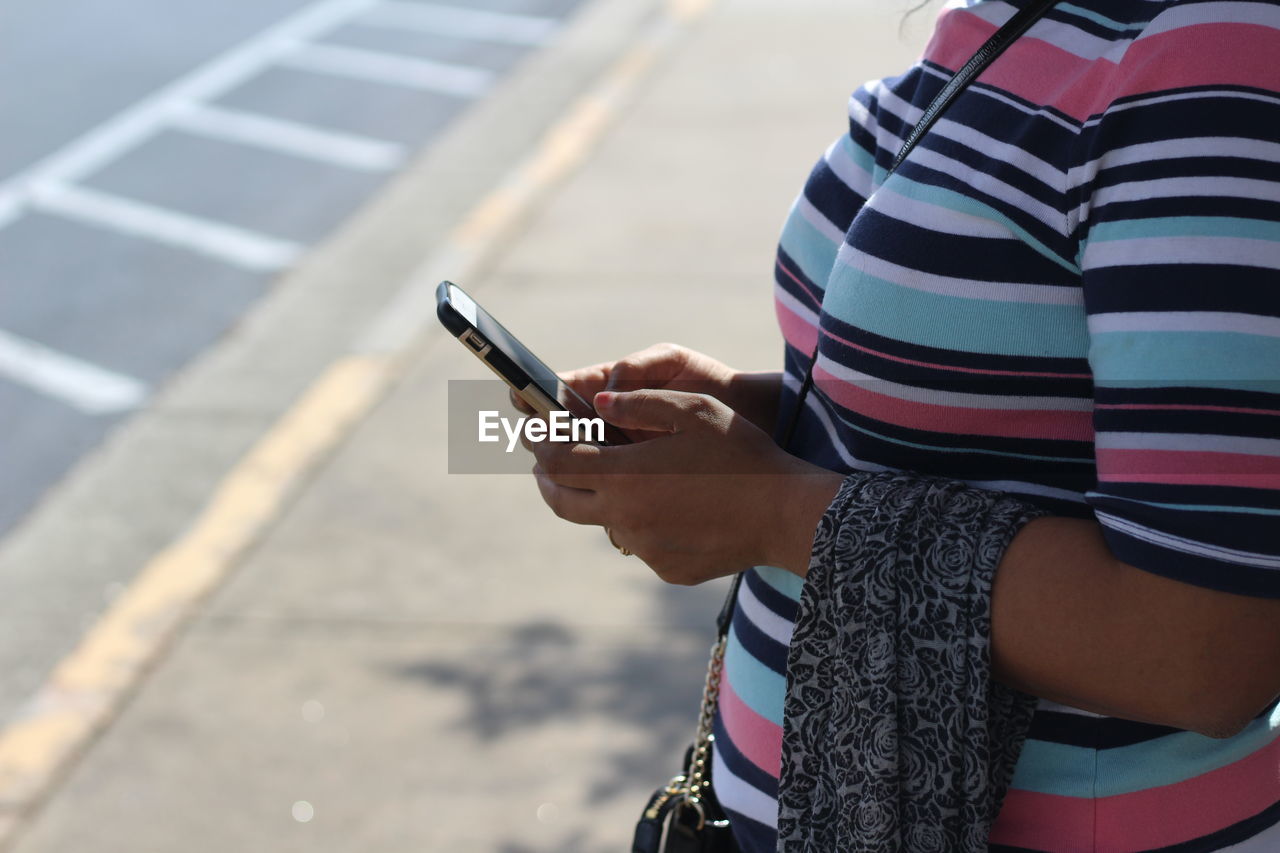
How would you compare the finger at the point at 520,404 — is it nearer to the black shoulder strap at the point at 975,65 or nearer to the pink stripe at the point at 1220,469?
the black shoulder strap at the point at 975,65

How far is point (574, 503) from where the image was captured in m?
1.40

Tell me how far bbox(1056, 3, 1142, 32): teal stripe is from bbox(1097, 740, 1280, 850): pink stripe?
0.66m

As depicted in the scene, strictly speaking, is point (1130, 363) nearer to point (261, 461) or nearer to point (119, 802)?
point (119, 802)

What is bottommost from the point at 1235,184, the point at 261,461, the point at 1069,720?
the point at 261,461

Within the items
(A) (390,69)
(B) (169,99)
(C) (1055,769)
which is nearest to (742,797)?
(C) (1055,769)

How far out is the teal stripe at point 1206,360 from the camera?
1.03 m

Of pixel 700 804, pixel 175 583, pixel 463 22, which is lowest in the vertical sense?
pixel 463 22

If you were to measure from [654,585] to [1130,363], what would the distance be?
121 inches

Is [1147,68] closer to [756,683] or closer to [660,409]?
[660,409]

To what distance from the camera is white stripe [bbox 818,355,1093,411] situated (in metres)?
1.22

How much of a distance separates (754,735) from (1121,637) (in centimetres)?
48

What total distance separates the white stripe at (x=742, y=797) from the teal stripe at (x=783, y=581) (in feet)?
0.72

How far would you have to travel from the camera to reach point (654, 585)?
13.4ft

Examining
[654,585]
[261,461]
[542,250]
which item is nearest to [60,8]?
[542,250]
